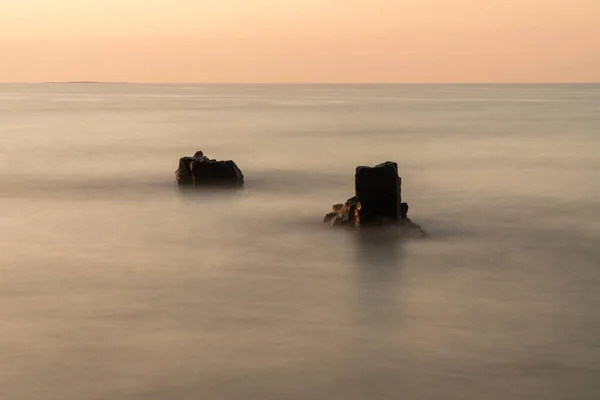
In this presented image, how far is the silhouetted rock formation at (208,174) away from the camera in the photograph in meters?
26.6

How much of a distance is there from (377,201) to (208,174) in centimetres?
908

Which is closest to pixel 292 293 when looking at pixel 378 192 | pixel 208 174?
pixel 378 192

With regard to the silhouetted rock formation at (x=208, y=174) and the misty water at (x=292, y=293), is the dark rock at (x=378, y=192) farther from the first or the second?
the silhouetted rock formation at (x=208, y=174)

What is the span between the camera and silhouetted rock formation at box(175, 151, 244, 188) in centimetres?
2658

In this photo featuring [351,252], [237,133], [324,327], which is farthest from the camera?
[237,133]

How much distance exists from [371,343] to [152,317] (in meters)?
2.76

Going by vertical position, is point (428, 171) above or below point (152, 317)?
above

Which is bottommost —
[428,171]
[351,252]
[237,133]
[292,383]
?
[292,383]

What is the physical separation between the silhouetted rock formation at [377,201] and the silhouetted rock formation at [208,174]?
739 cm

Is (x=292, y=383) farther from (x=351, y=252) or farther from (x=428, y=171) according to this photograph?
(x=428, y=171)

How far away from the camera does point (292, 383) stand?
32.9 feet

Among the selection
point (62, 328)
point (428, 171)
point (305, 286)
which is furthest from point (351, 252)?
point (428, 171)

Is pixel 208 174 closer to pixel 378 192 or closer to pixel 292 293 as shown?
pixel 378 192

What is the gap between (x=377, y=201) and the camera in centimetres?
1847
